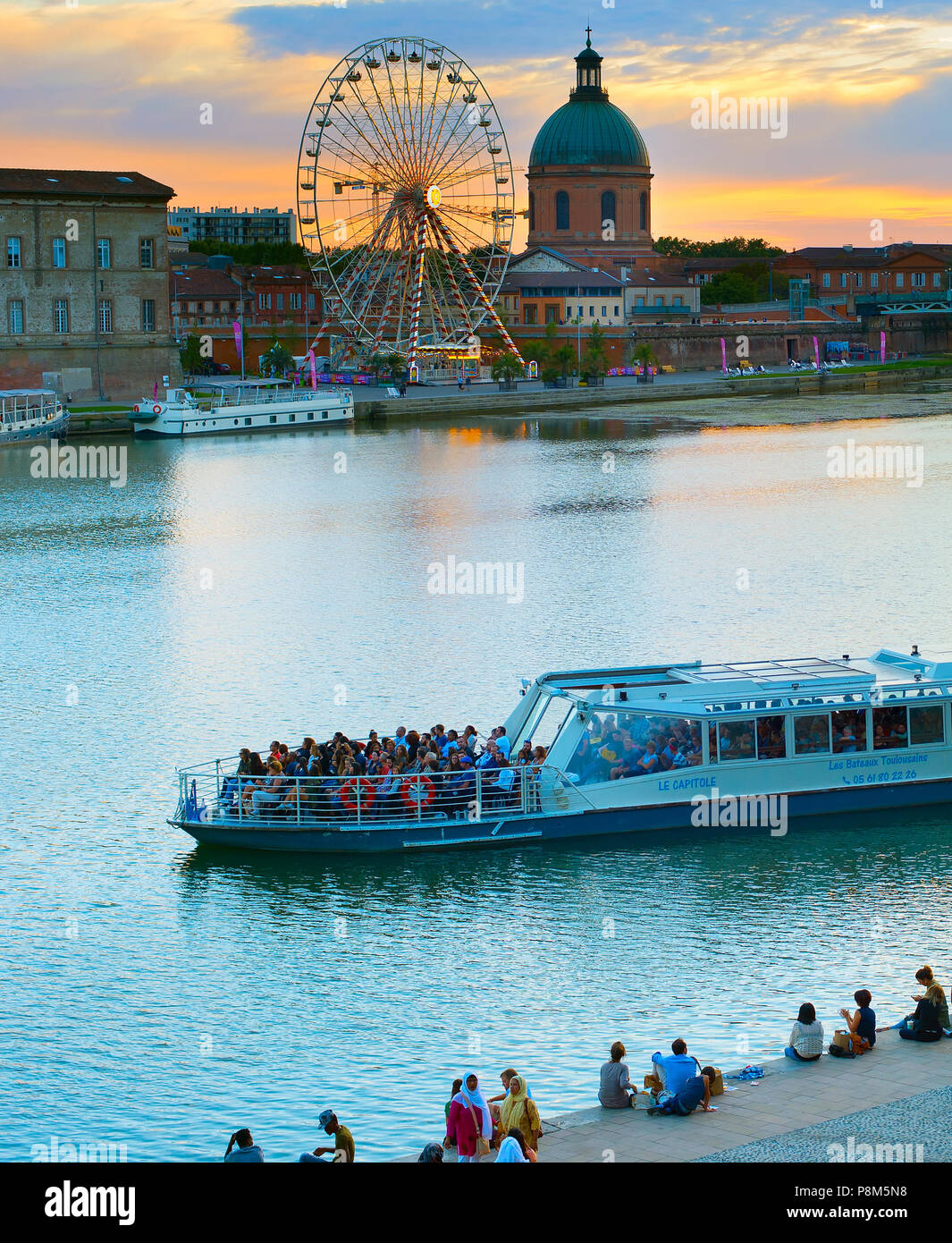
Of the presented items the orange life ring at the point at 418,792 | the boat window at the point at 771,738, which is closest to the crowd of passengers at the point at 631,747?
the boat window at the point at 771,738

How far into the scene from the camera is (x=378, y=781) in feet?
88.9

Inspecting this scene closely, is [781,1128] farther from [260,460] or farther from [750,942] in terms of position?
[260,460]

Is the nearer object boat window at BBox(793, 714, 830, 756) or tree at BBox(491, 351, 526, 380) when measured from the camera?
boat window at BBox(793, 714, 830, 756)

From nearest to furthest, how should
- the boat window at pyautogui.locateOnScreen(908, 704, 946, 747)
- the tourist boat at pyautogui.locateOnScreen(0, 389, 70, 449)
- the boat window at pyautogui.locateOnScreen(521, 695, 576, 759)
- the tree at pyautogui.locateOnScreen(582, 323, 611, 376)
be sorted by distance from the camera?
the boat window at pyautogui.locateOnScreen(908, 704, 946, 747) → the boat window at pyautogui.locateOnScreen(521, 695, 576, 759) → the tourist boat at pyautogui.locateOnScreen(0, 389, 70, 449) → the tree at pyautogui.locateOnScreen(582, 323, 611, 376)

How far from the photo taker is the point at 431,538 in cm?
6391

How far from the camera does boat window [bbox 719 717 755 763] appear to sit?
89.9ft

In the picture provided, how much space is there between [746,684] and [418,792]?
563 cm

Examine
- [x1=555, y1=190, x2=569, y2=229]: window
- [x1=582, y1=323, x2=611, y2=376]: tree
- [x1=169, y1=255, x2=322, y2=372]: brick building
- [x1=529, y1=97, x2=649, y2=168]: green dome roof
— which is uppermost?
[x1=529, y1=97, x2=649, y2=168]: green dome roof

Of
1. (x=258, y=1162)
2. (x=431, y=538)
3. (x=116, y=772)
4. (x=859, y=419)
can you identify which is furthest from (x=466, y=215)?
(x=258, y=1162)

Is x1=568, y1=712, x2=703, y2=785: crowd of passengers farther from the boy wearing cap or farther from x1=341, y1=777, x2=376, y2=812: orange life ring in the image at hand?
the boy wearing cap

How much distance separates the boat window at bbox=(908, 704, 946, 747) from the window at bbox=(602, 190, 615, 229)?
156 metres

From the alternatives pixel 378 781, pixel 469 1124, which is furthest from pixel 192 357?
pixel 469 1124

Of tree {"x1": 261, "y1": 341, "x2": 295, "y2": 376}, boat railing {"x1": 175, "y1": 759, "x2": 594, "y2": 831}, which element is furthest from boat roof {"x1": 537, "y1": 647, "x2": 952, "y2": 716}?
tree {"x1": 261, "y1": 341, "x2": 295, "y2": 376}

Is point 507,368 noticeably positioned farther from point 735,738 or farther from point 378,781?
point 378,781
